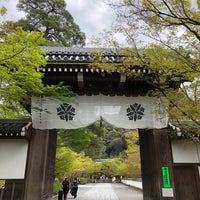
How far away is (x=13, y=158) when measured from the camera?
7.12 metres

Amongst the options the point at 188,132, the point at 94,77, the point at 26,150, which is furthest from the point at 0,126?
the point at 188,132

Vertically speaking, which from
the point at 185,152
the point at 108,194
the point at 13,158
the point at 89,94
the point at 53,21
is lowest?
the point at 108,194

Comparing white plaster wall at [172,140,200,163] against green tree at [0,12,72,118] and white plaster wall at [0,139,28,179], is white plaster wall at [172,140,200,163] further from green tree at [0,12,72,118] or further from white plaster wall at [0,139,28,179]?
white plaster wall at [0,139,28,179]

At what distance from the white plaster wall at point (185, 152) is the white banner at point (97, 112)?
2.92 ft

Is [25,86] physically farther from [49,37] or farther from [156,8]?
[49,37]

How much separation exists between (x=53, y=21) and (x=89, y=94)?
1731 centimetres

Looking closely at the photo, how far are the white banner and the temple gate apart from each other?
0.27 meters

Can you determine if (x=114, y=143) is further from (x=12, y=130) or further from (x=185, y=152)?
(x=12, y=130)

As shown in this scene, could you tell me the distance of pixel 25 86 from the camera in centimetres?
606

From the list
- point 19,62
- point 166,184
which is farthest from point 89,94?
point 166,184

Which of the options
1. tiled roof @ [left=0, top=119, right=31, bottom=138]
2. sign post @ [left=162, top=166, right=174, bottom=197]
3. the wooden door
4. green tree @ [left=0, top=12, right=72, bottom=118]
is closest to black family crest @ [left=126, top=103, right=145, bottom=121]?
sign post @ [left=162, top=166, right=174, bottom=197]

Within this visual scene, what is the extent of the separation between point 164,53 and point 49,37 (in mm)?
20266

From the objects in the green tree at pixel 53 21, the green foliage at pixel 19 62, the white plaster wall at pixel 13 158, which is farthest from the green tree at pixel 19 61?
the green tree at pixel 53 21

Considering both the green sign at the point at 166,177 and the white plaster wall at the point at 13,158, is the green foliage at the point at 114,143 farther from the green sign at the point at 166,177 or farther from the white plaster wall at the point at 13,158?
the white plaster wall at the point at 13,158
